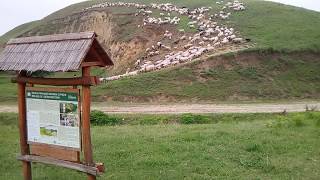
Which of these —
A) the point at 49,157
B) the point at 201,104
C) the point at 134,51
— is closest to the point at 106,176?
the point at 49,157

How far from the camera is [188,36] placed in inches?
1839

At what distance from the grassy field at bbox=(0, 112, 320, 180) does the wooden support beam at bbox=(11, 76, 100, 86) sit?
2.77 metres

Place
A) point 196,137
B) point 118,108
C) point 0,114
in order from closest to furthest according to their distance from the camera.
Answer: point 196,137, point 0,114, point 118,108

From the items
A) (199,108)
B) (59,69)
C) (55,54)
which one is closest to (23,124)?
(55,54)

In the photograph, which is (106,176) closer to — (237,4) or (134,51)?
(134,51)

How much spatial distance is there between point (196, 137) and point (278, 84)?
71.6ft

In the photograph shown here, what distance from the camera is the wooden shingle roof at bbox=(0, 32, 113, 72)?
11.0 m

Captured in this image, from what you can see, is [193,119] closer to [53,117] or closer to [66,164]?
[66,164]

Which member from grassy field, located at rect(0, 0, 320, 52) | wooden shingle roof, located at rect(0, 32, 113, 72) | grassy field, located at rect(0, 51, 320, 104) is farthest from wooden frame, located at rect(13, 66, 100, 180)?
grassy field, located at rect(0, 0, 320, 52)

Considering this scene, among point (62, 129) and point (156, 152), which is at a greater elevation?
point (62, 129)

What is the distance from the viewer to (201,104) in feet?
108

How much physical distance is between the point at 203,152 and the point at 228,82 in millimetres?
22353

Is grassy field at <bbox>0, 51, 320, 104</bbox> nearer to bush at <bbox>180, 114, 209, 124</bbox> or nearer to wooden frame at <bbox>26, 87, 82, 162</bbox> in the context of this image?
bush at <bbox>180, 114, 209, 124</bbox>

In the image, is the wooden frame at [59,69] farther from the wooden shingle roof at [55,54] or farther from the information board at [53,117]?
the information board at [53,117]
